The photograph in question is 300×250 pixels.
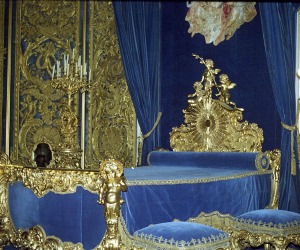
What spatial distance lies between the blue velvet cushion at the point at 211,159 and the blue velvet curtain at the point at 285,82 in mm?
A: 262

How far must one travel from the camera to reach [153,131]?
623cm

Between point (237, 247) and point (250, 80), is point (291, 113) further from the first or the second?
point (237, 247)

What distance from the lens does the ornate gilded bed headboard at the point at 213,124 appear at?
17.6 feet

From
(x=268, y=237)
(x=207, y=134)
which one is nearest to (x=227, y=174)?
(x=268, y=237)

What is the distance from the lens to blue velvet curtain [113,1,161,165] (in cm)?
619

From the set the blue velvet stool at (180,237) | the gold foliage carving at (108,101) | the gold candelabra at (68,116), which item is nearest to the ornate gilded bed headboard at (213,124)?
the gold foliage carving at (108,101)

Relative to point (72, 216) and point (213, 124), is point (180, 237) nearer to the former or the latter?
point (72, 216)

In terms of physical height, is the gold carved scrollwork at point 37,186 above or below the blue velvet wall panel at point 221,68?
below

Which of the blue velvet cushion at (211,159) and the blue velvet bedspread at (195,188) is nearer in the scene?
the blue velvet bedspread at (195,188)

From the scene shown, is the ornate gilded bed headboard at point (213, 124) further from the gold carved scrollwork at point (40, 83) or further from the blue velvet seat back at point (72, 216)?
the blue velvet seat back at point (72, 216)

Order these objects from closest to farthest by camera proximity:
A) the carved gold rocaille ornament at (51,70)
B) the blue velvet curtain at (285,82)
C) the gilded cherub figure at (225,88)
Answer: the blue velvet curtain at (285,82) < the gilded cherub figure at (225,88) < the carved gold rocaille ornament at (51,70)

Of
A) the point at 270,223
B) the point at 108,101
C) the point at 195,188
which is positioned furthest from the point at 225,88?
the point at 270,223

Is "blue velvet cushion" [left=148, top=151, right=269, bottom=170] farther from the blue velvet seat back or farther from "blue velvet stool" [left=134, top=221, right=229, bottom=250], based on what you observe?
the blue velvet seat back

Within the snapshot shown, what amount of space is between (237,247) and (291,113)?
1.54 metres
